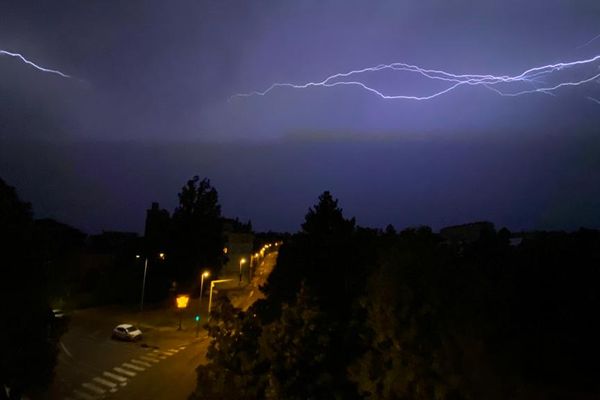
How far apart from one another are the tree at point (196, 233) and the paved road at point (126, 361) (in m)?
12.5

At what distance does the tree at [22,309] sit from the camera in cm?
1166

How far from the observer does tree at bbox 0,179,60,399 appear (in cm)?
1166

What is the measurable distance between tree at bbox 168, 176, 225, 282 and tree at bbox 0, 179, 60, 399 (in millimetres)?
44097

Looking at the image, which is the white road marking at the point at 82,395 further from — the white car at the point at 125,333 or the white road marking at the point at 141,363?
the white car at the point at 125,333

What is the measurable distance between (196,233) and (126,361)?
29.6 metres

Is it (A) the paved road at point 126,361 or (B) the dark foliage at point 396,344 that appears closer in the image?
(B) the dark foliage at point 396,344

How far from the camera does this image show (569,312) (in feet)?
75.5

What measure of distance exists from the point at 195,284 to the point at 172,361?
28.9 m

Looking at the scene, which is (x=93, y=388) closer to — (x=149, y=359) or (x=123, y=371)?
(x=123, y=371)

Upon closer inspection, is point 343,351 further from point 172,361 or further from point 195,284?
point 195,284

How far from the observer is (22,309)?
39.5 ft

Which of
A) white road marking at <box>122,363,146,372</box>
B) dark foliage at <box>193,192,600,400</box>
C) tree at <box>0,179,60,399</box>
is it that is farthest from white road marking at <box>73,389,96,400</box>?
dark foliage at <box>193,192,600,400</box>

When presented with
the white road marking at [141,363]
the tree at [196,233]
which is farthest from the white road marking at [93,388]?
the tree at [196,233]

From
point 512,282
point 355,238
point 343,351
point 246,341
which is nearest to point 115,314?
point 355,238
